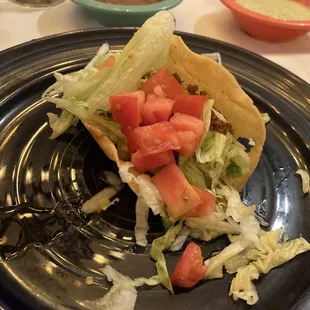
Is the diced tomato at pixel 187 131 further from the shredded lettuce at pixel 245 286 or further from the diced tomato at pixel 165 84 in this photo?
the shredded lettuce at pixel 245 286

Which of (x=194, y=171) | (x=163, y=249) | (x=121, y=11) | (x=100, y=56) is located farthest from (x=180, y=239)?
(x=121, y=11)

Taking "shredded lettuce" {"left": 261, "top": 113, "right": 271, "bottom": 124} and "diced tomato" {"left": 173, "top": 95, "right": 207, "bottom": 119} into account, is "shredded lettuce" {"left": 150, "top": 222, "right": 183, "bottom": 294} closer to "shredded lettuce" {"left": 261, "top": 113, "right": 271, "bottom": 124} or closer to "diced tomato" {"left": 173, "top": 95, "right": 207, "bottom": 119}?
"diced tomato" {"left": 173, "top": 95, "right": 207, "bottom": 119}

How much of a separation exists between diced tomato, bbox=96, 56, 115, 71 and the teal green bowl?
0.43m

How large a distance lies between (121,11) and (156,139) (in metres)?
0.81

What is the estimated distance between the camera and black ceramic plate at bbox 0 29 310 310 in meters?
0.93

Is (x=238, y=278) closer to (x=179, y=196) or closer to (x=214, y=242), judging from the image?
(x=214, y=242)

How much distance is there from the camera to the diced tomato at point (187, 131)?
109cm

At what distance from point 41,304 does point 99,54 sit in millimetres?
873

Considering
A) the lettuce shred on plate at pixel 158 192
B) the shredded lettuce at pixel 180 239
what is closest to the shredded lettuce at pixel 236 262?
the lettuce shred on plate at pixel 158 192

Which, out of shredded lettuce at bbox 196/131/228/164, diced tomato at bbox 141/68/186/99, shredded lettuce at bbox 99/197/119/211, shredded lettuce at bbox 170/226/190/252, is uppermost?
diced tomato at bbox 141/68/186/99

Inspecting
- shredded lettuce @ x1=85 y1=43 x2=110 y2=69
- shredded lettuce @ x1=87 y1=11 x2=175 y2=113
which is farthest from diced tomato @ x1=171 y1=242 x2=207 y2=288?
shredded lettuce @ x1=85 y1=43 x2=110 y2=69

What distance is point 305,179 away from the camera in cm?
123

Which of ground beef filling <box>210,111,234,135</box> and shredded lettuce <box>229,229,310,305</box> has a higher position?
ground beef filling <box>210,111,234,135</box>

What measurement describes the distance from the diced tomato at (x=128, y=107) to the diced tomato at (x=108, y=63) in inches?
6.1
